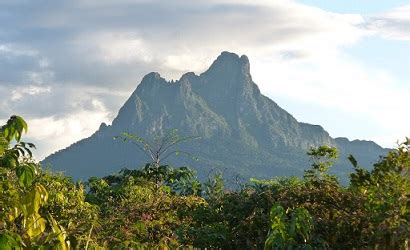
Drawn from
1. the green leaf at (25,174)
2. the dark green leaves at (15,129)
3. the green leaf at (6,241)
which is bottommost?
the green leaf at (6,241)

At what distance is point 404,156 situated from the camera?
27.3ft

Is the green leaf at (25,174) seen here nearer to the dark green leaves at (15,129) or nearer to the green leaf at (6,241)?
the dark green leaves at (15,129)

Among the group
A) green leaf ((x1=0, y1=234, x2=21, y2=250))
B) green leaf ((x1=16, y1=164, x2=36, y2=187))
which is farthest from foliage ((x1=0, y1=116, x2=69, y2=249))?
green leaf ((x1=0, y1=234, x2=21, y2=250))

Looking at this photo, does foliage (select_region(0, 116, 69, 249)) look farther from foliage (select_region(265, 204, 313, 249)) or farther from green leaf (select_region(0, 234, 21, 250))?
foliage (select_region(265, 204, 313, 249))

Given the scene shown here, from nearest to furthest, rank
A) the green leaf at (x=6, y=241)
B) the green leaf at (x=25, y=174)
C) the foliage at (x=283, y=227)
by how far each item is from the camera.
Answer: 1. the green leaf at (x=6, y=241)
2. the green leaf at (x=25, y=174)
3. the foliage at (x=283, y=227)

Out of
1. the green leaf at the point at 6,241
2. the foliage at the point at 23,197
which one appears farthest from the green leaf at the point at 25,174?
the green leaf at the point at 6,241

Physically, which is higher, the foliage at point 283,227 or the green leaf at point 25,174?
the green leaf at point 25,174

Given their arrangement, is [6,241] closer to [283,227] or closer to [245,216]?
[283,227]

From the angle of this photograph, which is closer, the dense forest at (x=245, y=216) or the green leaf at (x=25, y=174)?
the green leaf at (x=25, y=174)

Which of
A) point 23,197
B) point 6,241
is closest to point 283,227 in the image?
point 23,197

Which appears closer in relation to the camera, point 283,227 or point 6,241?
point 6,241

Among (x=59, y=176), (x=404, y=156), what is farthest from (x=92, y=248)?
(x=59, y=176)

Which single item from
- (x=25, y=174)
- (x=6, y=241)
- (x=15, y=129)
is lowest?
(x=6, y=241)

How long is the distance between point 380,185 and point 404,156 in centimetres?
47
